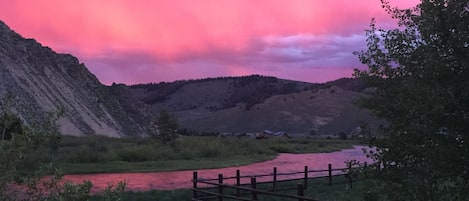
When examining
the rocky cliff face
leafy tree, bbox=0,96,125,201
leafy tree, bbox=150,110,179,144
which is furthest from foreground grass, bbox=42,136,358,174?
leafy tree, bbox=0,96,125,201

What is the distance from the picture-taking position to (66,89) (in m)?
87.0

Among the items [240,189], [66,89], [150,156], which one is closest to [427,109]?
[240,189]

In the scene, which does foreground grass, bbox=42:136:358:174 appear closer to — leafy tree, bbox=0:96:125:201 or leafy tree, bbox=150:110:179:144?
leafy tree, bbox=150:110:179:144

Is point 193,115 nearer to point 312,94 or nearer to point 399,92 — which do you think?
point 312,94

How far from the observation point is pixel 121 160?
47812 mm

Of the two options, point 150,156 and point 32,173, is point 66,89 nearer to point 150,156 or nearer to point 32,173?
point 150,156

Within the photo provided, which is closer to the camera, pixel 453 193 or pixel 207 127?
pixel 453 193

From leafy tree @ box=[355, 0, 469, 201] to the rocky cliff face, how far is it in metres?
66.3

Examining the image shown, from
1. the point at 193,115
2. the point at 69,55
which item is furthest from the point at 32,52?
the point at 193,115

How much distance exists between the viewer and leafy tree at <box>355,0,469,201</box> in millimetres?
6871

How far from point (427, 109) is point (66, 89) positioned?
8474 centimetres

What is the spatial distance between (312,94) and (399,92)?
7042 inches

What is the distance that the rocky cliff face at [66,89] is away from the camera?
251 feet

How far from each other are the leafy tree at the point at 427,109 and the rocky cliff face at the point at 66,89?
6627cm
